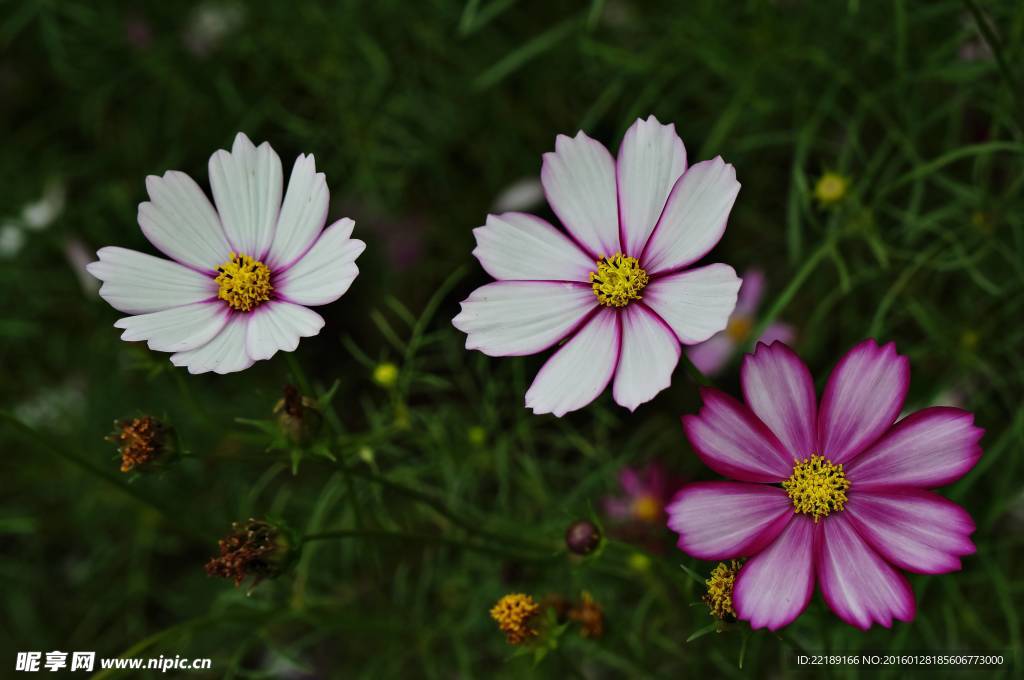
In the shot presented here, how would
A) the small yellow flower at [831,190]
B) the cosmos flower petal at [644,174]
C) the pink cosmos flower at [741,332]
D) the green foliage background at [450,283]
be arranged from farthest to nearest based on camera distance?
the pink cosmos flower at [741,332]
the green foliage background at [450,283]
the small yellow flower at [831,190]
the cosmos flower petal at [644,174]

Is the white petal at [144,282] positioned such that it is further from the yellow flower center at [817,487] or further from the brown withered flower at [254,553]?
the yellow flower center at [817,487]

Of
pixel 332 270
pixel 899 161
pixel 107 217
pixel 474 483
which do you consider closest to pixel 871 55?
pixel 899 161

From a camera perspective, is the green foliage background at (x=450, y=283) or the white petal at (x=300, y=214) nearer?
the white petal at (x=300, y=214)

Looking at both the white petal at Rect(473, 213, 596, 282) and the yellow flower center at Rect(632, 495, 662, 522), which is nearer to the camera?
the white petal at Rect(473, 213, 596, 282)

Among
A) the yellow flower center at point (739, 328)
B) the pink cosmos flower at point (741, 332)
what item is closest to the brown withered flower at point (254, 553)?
the pink cosmos flower at point (741, 332)

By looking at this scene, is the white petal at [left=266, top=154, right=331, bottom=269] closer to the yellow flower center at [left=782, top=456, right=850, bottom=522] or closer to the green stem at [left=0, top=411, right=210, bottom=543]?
the green stem at [left=0, top=411, right=210, bottom=543]

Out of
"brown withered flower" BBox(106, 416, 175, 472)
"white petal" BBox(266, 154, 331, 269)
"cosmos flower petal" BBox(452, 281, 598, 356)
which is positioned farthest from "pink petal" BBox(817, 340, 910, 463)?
"brown withered flower" BBox(106, 416, 175, 472)

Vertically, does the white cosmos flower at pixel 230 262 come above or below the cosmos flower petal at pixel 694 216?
above
